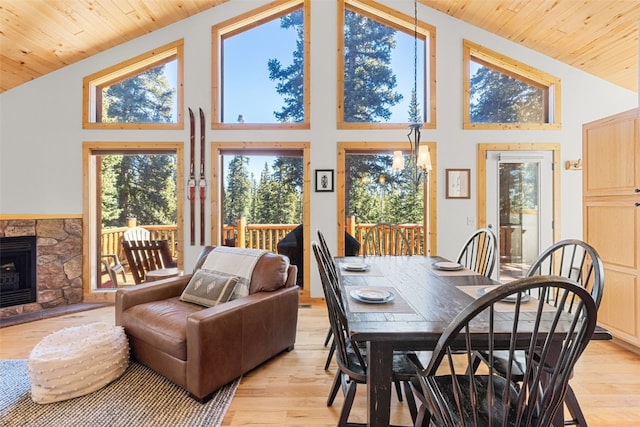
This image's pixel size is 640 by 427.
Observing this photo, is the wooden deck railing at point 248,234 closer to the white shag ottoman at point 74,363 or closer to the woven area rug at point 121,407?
the white shag ottoman at point 74,363

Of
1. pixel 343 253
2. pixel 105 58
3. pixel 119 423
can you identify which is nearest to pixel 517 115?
pixel 343 253

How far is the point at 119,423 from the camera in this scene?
179 cm

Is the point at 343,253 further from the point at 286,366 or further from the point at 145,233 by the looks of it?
the point at 145,233

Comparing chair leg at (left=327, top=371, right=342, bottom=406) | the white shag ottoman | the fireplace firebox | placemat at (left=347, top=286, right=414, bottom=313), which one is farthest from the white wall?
placemat at (left=347, top=286, right=414, bottom=313)

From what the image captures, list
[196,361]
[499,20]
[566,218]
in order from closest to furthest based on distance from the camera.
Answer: [196,361]
[499,20]
[566,218]

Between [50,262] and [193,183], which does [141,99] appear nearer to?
[193,183]

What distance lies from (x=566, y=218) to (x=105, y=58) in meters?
6.33

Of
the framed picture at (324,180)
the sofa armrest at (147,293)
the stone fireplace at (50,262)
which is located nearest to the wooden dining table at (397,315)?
the sofa armrest at (147,293)

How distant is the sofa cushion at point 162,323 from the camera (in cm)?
203

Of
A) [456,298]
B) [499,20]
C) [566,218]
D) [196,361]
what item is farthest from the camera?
[566,218]

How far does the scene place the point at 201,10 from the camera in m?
3.98

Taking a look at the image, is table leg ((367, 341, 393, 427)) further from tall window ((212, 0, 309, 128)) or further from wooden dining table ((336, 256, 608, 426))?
tall window ((212, 0, 309, 128))

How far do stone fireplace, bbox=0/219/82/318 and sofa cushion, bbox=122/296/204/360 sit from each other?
84.8 inches

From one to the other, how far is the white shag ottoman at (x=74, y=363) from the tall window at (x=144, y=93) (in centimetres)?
276
